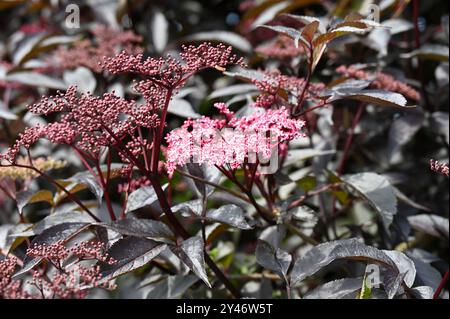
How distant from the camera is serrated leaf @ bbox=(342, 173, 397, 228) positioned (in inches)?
51.2

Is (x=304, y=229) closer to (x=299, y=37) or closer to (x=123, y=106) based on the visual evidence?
(x=299, y=37)

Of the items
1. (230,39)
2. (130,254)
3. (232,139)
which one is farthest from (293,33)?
(230,39)

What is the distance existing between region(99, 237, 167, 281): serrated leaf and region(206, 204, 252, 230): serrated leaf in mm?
114

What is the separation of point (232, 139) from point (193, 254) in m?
0.20

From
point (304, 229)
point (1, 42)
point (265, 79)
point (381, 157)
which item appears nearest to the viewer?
point (265, 79)

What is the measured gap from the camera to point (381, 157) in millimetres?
1938

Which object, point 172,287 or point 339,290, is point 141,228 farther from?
point 339,290

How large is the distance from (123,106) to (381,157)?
1.09 metres

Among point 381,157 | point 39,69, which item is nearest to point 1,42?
point 39,69

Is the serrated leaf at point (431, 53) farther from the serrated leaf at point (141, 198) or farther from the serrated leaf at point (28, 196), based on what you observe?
the serrated leaf at point (28, 196)

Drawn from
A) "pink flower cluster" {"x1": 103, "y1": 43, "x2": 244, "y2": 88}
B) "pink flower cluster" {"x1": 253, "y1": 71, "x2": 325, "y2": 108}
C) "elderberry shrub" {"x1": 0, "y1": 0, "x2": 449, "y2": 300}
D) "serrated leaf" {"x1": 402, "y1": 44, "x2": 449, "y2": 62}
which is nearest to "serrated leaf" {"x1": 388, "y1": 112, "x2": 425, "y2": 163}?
"elderberry shrub" {"x1": 0, "y1": 0, "x2": 449, "y2": 300}

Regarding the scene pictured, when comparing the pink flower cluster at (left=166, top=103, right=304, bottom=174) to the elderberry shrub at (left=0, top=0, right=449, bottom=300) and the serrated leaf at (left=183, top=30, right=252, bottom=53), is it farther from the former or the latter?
the serrated leaf at (left=183, top=30, right=252, bottom=53)

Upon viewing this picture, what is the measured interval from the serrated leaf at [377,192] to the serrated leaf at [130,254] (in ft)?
1.51

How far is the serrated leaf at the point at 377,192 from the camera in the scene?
4.26 ft
